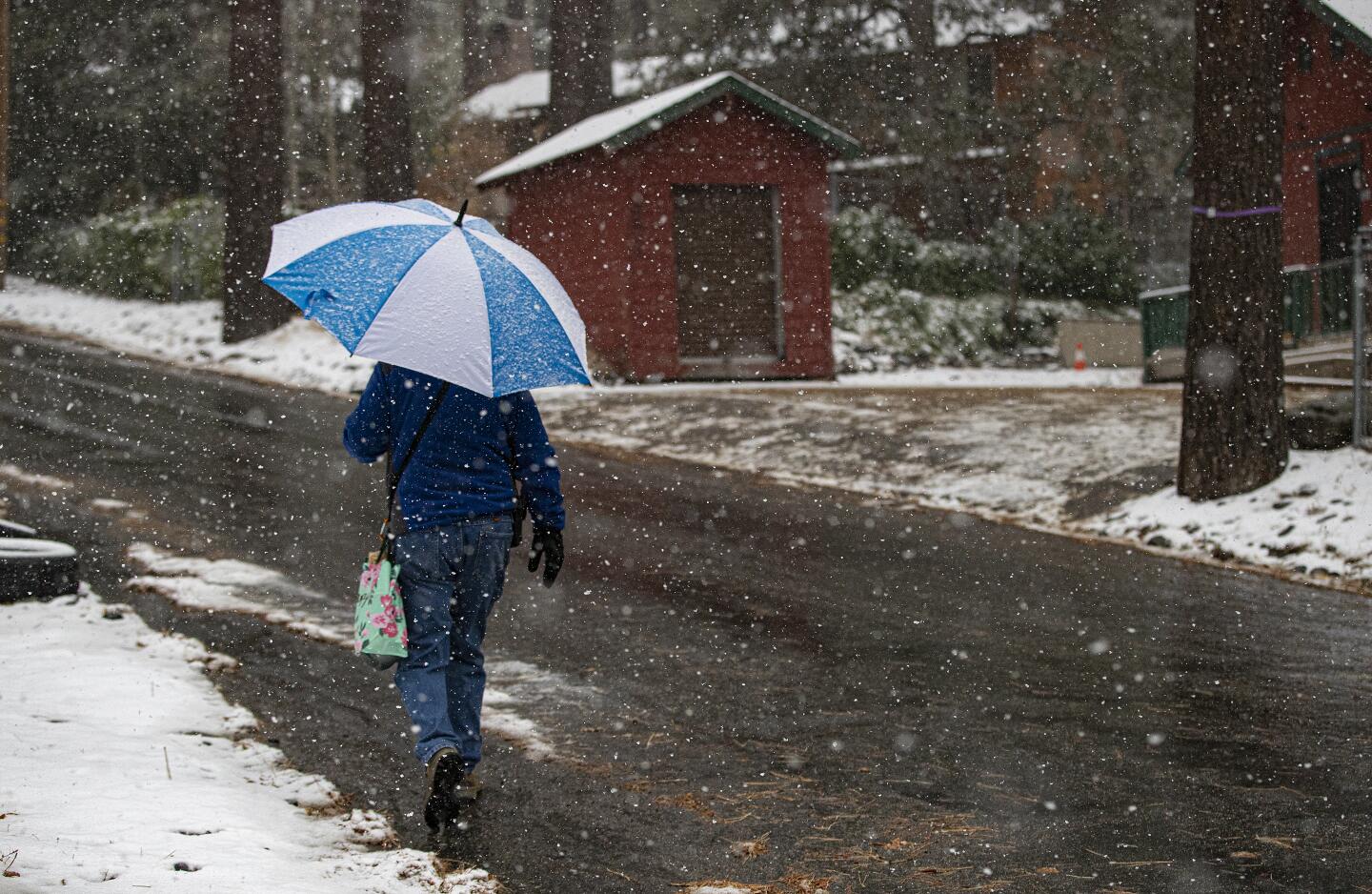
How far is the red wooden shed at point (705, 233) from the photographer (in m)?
23.2

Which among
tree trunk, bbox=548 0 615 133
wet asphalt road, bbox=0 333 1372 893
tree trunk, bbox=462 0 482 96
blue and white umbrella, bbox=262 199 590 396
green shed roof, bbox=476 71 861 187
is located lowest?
wet asphalt road, bbox=0 333 1372 893

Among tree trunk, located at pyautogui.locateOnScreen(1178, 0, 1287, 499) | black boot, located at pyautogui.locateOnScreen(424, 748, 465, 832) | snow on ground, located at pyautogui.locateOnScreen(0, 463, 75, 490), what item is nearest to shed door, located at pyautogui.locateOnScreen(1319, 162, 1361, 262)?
tree trunk, located at pyautogui.locateOnScreen(1178, 0, 1287, 499)

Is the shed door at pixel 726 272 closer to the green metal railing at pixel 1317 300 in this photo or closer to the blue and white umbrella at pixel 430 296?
the green metal railing at pixel 1317 300

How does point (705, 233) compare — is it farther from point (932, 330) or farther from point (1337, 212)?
point (1337, 212)

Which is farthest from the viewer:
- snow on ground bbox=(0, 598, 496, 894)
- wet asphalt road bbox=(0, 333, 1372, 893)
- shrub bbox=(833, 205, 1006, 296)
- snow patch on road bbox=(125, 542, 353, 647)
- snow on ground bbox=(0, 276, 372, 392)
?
shrub bbox=(833, 205, 1006, 296)

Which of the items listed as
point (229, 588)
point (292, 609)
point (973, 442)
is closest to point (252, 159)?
point (973, 442)

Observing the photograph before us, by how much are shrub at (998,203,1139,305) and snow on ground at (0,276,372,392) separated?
1503cm

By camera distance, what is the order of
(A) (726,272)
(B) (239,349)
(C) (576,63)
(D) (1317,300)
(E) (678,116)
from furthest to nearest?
(C) (576,63) < (B) (239,349) < (A) (726,272) < (E) (678,116) < (D) (1317,300)

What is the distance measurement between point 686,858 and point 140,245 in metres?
31.4

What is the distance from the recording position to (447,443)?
5.12 metres

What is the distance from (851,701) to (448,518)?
2.50 metres

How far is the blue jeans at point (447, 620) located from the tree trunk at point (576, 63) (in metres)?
27.0

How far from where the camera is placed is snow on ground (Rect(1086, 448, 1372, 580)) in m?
10.3

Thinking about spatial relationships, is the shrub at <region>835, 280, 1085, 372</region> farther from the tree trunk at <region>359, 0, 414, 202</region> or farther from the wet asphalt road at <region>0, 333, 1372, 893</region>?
the wet asphalt road at <region>0, 333, 1372, 893</region>
